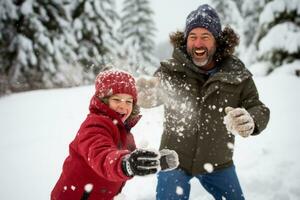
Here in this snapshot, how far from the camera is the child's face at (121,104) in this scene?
2260 millimetres

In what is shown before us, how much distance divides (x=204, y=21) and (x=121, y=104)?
1.25m

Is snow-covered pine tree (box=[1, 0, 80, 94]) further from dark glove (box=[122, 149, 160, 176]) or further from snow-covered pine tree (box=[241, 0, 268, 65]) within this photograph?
dark glove (box=[122, 149, 160, 176])

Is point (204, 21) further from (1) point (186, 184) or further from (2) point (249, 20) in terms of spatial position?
(2) point (249, 20)

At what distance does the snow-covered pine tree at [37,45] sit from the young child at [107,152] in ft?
38.6

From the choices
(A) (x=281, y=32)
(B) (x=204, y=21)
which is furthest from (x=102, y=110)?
(A) (x=281, y=32)

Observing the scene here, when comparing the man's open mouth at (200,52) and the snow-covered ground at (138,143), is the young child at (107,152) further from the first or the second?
the man's open mouth at (200,52)

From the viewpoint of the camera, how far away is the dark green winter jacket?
275cm

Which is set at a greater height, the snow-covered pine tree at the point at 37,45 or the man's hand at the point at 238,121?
the snow-covered pine tree at the point at 37,45

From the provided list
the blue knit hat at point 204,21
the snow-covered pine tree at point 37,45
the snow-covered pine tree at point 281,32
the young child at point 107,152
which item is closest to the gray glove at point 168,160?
the young child at point 107,152

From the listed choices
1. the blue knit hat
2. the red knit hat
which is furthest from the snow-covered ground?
the blue knit hat

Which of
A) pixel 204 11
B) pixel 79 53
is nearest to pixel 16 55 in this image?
pixel 79 53

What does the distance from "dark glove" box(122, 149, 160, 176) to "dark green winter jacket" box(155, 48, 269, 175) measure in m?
1.26

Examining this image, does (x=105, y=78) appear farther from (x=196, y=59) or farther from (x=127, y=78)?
(x=196, y=59)

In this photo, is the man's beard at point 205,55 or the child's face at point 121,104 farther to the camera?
the man's beard at point 205,55
